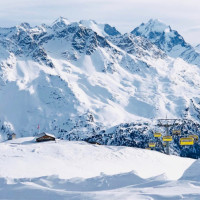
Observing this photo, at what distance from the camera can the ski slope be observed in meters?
15.6

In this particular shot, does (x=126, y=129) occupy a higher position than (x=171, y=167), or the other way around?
(x=126, y=129)

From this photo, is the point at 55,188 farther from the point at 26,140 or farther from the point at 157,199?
the point at 26,140

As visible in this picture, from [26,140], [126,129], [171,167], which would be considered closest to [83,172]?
[171,167]

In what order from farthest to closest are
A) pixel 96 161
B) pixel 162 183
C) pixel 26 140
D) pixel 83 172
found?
pixel 26 140 < pixel 96 161 < pixel 83 172 < pixel 162 183

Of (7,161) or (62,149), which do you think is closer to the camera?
(7,161)

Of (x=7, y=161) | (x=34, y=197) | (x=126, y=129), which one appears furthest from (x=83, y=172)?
(x=126, y=129)

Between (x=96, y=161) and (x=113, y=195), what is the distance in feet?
71.1

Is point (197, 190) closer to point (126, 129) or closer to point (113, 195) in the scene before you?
point (113, 195)

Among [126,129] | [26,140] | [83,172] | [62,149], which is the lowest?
[83,172]

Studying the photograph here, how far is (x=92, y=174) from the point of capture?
29.9 metres

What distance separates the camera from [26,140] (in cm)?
5694

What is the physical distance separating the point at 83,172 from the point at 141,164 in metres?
9.48

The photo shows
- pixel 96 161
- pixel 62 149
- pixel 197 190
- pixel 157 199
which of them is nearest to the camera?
pixel 157 199

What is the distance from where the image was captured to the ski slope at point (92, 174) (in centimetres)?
1556
